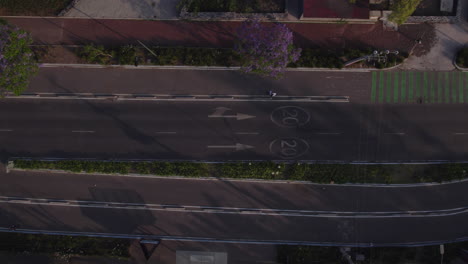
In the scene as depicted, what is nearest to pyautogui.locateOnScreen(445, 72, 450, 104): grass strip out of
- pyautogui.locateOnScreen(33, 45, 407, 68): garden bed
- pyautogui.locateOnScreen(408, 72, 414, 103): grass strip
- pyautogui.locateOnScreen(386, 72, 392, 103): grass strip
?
pyautogui.locateOnScreen(408, 72, 414, 103): grass strip

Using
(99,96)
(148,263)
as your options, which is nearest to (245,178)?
(148,263)

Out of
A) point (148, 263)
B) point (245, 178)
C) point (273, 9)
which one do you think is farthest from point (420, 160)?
point (148, 263)

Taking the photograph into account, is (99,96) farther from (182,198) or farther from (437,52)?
(437,52)

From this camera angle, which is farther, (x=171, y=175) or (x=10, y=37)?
(x=171, y=175)

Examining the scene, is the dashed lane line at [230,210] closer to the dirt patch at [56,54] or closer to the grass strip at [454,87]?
the grass strip at [454,87]

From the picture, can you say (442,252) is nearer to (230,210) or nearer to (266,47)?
(230,210)

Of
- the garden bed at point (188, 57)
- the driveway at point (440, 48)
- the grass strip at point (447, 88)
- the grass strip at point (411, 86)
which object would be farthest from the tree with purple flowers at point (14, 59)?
the grass strip at point (447, 88)

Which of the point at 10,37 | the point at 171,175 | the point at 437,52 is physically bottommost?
the point at 171,175

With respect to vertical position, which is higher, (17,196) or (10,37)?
(10,37)
